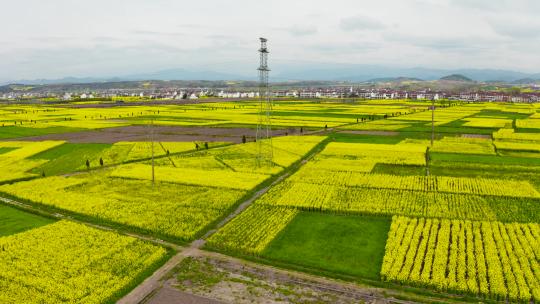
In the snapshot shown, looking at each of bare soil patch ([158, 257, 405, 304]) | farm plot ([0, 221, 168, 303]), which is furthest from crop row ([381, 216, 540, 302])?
farm plot ([0, 221, 168, 303])

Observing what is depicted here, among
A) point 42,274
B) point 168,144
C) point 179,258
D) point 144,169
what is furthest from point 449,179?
point 168,144

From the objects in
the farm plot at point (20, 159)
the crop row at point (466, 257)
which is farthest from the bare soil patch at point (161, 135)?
the crop row at point (466, 257)

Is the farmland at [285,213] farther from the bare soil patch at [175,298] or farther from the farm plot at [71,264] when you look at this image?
the bare soil patch at [175,298]

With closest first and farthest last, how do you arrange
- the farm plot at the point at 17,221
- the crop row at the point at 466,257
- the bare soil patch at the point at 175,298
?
the bare soil patch at the point at 175,298 → the crop row at the point at 466,257 → the farm plot at the point at 17,221

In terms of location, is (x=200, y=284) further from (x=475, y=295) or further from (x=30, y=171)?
(x=30, y=171)

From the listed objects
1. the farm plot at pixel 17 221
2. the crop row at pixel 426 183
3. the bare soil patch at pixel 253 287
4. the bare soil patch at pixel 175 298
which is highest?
the crop row at pixel 426 183

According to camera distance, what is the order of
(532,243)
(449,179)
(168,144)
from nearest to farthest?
(532,243)
(449,179)
(168,144)
